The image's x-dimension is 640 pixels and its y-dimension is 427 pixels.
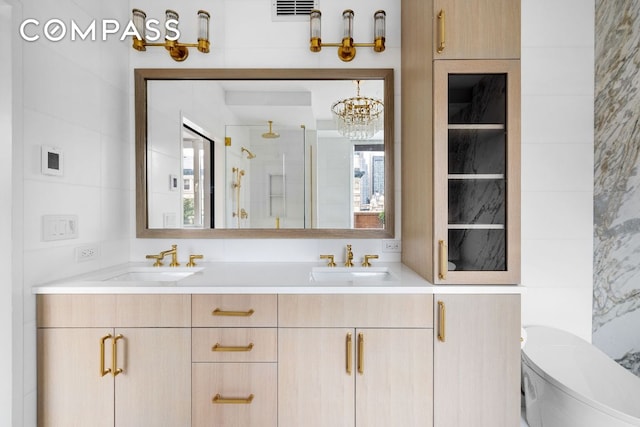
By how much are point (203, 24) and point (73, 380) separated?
1835 millimetres

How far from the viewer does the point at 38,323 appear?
1.32 m

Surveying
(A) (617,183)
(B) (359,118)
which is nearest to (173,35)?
(B) (359,118)

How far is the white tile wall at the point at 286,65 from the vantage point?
4.87 ft

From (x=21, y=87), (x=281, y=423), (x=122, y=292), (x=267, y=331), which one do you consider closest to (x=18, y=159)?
(x=21, y=87)

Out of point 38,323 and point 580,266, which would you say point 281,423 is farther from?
point 580,266

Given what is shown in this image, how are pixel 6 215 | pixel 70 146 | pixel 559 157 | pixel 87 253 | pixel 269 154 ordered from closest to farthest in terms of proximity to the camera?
pixel 6 215
pixel 70 146
pixel 87 253
pixel 559 157
pixel 269 154

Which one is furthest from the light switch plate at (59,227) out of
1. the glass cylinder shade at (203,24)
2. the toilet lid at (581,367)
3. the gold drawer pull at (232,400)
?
the toilet lid at (581,367)

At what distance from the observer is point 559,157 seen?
5.76 ft

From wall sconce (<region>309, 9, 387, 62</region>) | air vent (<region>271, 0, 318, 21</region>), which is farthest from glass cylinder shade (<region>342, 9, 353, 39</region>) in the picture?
air vent (<region>271, 0, 318, 21</region>)

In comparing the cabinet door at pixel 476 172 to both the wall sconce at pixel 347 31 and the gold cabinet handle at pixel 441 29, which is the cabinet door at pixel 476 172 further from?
the wall sconce at pixel 347 31

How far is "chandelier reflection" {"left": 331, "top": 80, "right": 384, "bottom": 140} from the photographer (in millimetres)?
1864

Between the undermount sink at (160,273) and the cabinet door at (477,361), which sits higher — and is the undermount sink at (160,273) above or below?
above

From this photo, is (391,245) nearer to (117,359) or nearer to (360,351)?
(360,351)

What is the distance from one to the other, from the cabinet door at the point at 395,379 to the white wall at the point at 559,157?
87cm
